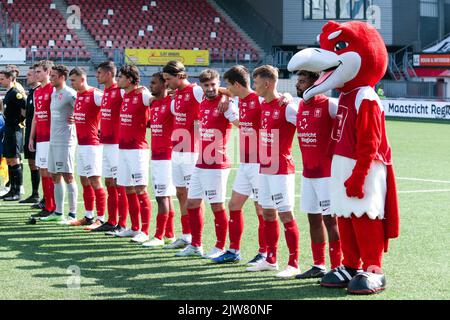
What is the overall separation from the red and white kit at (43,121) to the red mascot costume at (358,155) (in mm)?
5254

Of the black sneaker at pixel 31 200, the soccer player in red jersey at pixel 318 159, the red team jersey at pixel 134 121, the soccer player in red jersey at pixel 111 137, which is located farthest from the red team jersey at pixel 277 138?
the black sneaker at pixel 31 200

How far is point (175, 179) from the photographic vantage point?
31.0 feet

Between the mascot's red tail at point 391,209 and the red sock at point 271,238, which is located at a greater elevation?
the mascot's red tail at point 391,209

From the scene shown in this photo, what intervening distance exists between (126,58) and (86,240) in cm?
2660

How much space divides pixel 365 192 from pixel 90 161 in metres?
4.84

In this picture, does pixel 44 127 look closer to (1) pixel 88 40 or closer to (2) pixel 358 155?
(2) pixel 358 155

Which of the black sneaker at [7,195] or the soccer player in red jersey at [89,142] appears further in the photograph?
the black sneaker at [7,195]

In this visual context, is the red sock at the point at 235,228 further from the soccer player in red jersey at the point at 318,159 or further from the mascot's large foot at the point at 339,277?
the mascot's large foot at the point at 339,277

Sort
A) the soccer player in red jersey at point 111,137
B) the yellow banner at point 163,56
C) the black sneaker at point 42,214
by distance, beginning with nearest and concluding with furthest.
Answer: the soccer player in red jersey at point 111,137 < the black sneaker at point 42,214 < the yellow banner at point 163,56

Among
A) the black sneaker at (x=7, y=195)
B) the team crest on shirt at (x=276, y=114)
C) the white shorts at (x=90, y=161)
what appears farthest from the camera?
the black sneaker at (x=7, y=195)

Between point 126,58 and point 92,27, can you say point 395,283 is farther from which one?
point 92,27

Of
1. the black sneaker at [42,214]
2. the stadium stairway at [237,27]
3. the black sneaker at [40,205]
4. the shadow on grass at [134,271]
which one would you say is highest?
the stadium stairway at [237,27]

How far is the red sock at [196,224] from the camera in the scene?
8945mm
